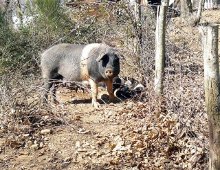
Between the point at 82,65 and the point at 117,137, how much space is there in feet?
8.02

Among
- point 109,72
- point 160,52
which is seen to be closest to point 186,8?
point 109,72

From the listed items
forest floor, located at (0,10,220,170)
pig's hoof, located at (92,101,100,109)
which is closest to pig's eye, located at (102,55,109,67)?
pig's hoof, located at (92,101,100,109)

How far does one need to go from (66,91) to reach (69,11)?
117 inches

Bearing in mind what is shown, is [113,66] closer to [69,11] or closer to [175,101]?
[175,101]

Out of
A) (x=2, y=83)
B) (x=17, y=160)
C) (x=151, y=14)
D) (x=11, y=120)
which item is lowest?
(x=17, y=160)

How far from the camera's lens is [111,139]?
19.1 ft

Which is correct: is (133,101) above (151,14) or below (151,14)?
below

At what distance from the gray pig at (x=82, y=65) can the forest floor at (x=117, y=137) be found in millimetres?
848

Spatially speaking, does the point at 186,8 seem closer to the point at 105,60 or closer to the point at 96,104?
the point at 105,60

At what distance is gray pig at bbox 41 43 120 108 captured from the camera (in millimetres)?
7453

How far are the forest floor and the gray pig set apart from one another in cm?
85

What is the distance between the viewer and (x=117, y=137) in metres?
5.77

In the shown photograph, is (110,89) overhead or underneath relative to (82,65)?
underneath

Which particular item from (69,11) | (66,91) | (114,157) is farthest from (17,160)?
(69,11)
